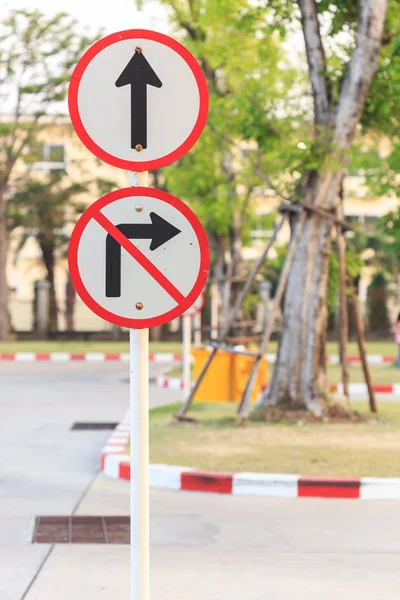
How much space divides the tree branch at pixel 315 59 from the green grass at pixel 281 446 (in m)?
3.50

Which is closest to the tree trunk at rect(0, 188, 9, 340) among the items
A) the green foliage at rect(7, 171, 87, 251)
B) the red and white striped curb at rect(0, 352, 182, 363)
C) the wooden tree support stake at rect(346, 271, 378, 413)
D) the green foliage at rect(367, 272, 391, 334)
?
the green foliage at rect(7, 171, 87, 251)

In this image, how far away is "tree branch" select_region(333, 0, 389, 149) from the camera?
1466 cm

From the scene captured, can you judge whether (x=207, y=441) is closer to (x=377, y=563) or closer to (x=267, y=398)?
(x=267, y=398)

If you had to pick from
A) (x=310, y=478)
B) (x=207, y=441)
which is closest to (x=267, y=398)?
(x=207, y=441)

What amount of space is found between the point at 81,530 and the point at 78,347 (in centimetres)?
2917

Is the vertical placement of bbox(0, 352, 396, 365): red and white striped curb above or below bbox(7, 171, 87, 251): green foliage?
below

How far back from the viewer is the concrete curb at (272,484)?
32.6 ft

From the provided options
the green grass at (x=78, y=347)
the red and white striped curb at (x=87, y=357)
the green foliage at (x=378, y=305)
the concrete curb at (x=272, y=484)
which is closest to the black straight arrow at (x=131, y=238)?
the concrete curb at (x=272, y=484)

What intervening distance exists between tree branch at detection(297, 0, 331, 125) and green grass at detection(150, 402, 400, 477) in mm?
3500

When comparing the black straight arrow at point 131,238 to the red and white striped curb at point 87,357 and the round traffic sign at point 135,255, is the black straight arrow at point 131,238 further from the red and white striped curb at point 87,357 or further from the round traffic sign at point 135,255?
the red and white striped curb at point 87,357

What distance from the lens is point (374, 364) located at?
100ft

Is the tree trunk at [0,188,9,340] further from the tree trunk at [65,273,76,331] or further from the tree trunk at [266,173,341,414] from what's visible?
the tree trunk at [266,173,341,414]

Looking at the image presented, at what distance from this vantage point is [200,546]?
7898 mm

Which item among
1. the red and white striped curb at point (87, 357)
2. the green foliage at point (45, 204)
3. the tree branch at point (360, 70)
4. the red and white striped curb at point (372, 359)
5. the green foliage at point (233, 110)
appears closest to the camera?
the tree branch at point (360, 70)
